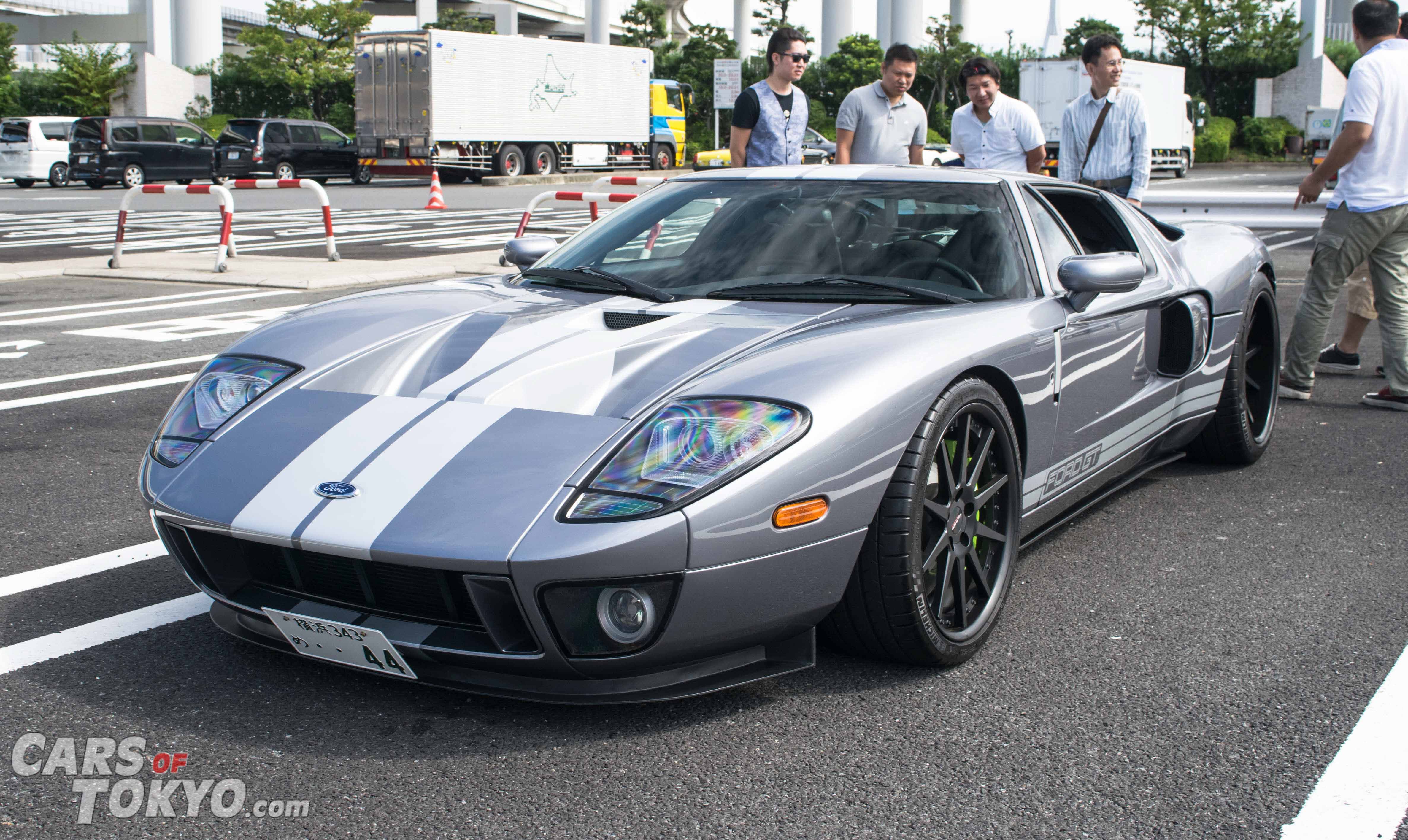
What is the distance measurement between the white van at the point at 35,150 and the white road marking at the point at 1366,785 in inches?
1144

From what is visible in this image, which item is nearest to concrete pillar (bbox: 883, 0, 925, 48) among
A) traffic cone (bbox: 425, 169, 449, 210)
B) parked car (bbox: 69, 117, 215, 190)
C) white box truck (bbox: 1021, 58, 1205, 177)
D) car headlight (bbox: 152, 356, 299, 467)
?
white box truck (bbox: 1021, 58, 1205, 177)

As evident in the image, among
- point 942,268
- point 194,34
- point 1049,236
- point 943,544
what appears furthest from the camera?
point 194,34

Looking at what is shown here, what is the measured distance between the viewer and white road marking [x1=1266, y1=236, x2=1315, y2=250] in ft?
52.1

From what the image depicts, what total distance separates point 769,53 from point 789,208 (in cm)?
376

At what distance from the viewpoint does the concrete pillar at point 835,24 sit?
5491 cm

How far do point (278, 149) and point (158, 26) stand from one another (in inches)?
1376

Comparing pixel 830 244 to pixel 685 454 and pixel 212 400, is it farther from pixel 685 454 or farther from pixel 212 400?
pixel 212 400

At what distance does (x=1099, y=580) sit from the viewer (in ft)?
11.8

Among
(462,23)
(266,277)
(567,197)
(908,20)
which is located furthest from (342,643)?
(462,23)

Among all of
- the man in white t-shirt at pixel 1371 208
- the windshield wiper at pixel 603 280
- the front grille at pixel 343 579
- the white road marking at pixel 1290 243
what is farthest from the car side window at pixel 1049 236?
the white road marking at pixel 1290 243

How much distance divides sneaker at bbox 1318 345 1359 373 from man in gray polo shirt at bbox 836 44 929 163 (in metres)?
2.44

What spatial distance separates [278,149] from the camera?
1139 inches

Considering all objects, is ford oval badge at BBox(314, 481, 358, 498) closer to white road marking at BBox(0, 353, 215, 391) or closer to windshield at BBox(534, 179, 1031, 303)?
windshield at BBox(534, 179, 1031, 303)

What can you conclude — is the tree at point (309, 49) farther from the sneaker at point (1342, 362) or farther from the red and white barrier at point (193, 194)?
the sneaker at point (1342, 362)
